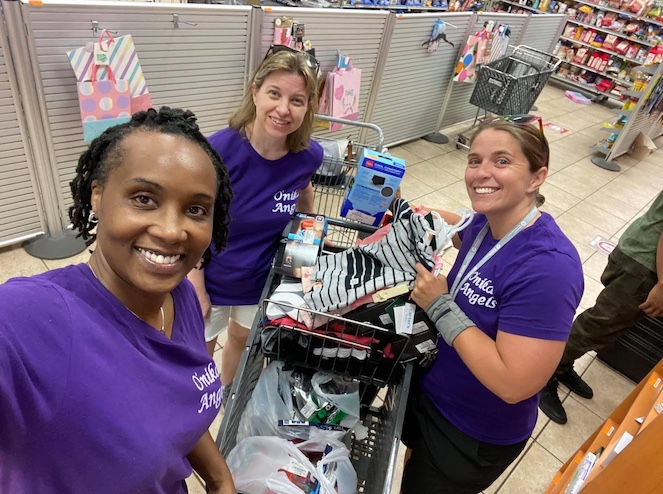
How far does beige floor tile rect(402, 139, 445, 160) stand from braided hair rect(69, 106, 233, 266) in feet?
14.5

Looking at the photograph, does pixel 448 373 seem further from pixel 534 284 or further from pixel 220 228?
pixel 220 228

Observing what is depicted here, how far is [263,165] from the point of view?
5.28ft

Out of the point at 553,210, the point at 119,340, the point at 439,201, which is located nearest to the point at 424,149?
the point at 439,201

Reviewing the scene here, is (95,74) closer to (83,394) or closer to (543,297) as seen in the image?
(83,394)

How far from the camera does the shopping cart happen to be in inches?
187

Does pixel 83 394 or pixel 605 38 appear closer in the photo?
pixel 83 394

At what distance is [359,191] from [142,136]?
1.03 metres

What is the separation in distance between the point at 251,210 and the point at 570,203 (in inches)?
179

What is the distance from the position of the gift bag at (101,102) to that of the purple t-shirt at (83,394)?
206 cm

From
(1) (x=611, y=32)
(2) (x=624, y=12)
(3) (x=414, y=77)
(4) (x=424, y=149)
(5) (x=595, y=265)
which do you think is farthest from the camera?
(1) (x=611, y=32)

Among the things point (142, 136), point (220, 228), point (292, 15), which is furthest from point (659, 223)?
point (292, 15)

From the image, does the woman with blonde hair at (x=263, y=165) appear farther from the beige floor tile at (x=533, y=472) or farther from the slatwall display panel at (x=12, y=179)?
the beige floor tile at (x=533, y=472)

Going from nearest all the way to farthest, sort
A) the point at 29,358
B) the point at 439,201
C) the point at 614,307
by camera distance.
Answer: the point at 29,358
the point at 614,307
the point at 439,201

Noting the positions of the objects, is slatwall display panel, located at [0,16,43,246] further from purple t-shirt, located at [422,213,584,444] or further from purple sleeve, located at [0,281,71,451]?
purple t-shirt, located at [422,213,584,444]
